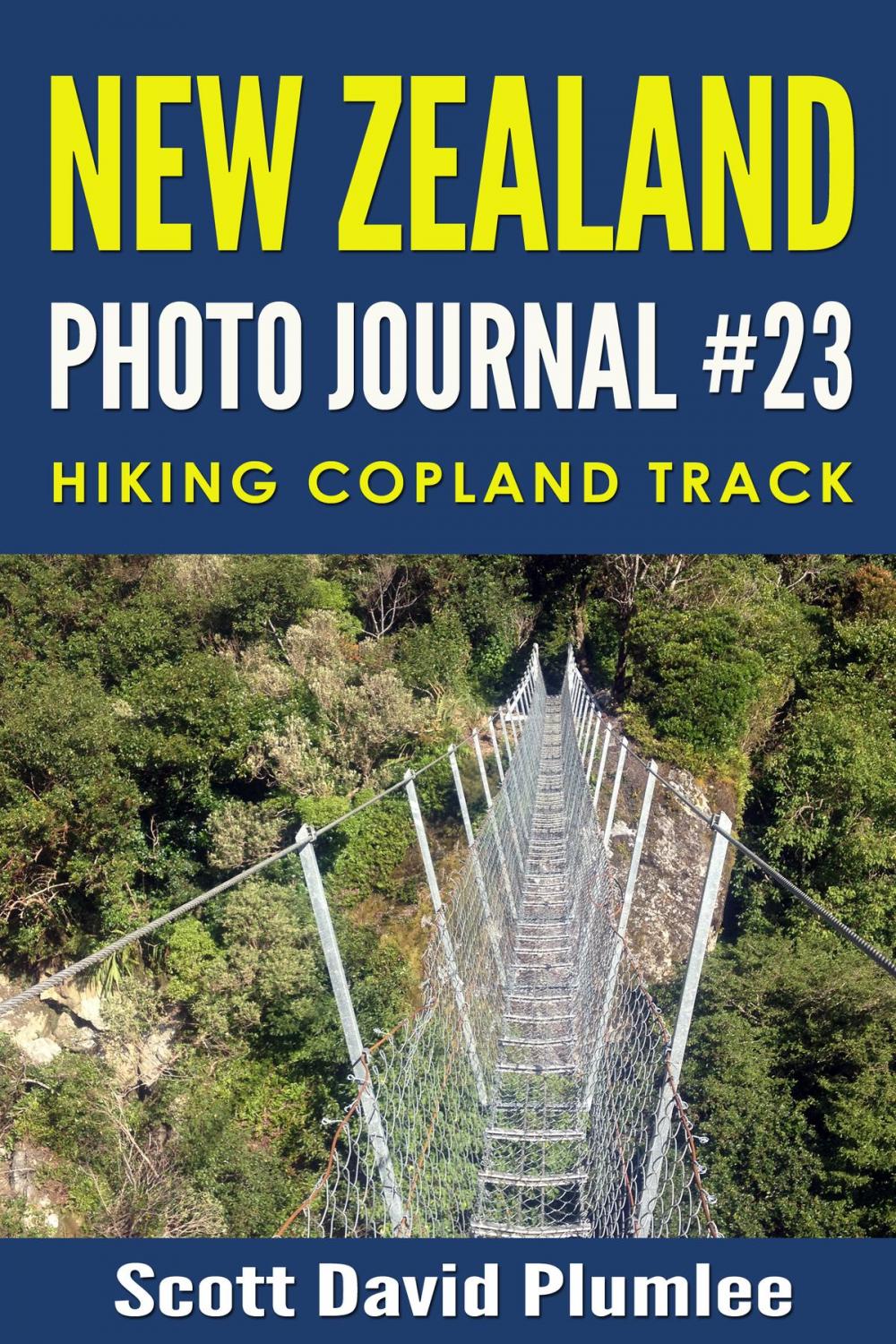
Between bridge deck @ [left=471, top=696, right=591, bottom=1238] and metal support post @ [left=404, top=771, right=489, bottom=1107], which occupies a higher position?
metal support post @ [left=404, top=771, right=489, bottom=1107]

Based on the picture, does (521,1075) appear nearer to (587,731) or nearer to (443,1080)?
(443,1080)

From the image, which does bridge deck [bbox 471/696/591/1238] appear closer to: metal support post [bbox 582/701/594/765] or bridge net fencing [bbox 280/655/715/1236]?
bridge net fencing [bbox 280/655/715/1236]

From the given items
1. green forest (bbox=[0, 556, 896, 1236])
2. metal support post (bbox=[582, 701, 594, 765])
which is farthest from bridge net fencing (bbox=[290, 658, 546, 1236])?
metal support post (bbox=[582, 701, 594, 765])

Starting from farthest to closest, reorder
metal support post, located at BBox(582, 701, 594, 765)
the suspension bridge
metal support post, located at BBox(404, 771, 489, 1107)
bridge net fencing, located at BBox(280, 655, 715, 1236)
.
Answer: metal support post, located at BBox(582, 701, 594, 765) < metal support post, located at BBox(404, 771, 489, 1107) < bridge net fencing, located at BBox(280, 655, 715, 1236) < the suspension bridge

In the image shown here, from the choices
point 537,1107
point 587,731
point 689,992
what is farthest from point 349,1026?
point 587,731

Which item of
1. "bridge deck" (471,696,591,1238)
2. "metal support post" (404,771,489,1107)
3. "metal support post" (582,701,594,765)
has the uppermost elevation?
"metal support post" (582,701,594,765)

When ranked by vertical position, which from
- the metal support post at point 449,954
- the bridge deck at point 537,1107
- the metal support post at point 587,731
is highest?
the metal support post at point 587,731

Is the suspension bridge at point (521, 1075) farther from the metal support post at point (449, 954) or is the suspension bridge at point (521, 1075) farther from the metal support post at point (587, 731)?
the metal support post at point (587, 731)

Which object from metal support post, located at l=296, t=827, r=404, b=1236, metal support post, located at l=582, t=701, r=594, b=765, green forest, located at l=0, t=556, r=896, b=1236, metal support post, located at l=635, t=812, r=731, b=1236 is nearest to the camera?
metal support post, located at l=296, t=827, r=404, b=1236

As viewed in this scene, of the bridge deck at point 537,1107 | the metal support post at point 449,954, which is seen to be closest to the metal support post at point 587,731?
the bridge deck at point 537,1107
